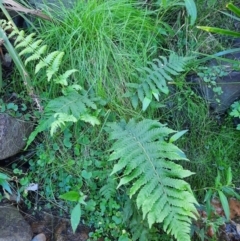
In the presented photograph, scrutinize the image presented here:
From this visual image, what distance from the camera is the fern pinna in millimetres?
1572

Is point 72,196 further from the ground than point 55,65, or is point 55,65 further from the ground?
point 55,65

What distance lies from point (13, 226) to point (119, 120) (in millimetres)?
665

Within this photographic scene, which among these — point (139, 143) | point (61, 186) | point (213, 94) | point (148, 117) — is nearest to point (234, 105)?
point (213, 94)

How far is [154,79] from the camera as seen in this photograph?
193cm

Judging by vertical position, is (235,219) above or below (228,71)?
below

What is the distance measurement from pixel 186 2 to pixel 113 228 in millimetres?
1127

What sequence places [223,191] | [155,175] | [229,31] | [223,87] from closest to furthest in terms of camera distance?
[155,175], [223,191], [229,31], [223,87]

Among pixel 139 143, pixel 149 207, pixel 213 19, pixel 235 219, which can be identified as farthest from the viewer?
pixel 213 19

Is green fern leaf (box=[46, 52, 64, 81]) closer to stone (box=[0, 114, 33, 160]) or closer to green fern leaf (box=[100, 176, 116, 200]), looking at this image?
stone (box=[0, 114, 33, 160])

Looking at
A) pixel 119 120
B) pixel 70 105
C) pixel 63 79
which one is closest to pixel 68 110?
pixel 70 105

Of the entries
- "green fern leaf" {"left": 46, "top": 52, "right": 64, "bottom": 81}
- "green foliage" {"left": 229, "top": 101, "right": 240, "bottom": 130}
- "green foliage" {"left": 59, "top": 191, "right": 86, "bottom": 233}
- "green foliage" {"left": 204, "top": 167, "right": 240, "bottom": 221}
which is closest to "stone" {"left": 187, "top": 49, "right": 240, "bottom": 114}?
"green foliage" {"left": 229, "top": 101, "right": 240, "bottom": 130}

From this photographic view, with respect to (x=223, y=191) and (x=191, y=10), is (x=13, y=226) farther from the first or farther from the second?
(x=191, y=10)

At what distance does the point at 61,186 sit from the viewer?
192 centimetres

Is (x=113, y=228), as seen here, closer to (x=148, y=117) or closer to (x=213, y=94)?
(x=148, y=117)
